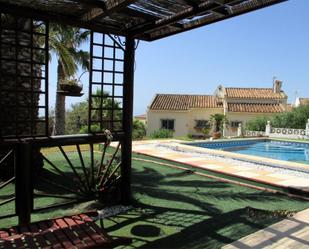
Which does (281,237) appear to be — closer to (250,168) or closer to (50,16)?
(50,16)

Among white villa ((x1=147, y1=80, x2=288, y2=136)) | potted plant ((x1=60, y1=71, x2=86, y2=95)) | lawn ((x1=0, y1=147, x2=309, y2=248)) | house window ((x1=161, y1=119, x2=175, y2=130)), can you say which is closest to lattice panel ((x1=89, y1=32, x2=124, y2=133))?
potted plant ((x1=60, y1=71, x2=86, y2=95))

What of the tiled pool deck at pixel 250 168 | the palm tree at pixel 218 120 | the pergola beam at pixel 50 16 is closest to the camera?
the pergola beam at pixel 50 16

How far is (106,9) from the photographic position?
467 cm

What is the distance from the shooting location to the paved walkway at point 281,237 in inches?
188

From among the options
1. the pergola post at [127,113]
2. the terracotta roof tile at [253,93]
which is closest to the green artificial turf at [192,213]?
the pergola post at [127,113]

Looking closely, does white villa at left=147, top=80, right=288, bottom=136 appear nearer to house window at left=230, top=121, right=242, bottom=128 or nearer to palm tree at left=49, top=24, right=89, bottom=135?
house window at left=230, top=121, right=242, bottom=128

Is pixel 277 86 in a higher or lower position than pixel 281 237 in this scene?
higher

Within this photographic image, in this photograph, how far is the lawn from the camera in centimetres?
508

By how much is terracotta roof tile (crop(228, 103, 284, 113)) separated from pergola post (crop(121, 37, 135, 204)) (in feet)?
107

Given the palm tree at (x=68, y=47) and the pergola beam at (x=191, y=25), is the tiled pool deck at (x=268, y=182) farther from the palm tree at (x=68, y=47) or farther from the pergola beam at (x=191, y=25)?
the palm tree at (x=68, y=47)

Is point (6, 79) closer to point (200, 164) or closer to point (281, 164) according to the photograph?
point (200, 164)

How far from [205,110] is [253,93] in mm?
7082

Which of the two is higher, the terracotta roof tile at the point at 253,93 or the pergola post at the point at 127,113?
the terracotta roof tile at the point at 253,93

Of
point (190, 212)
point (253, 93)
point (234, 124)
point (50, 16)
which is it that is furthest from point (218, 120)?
point (50, 16)
